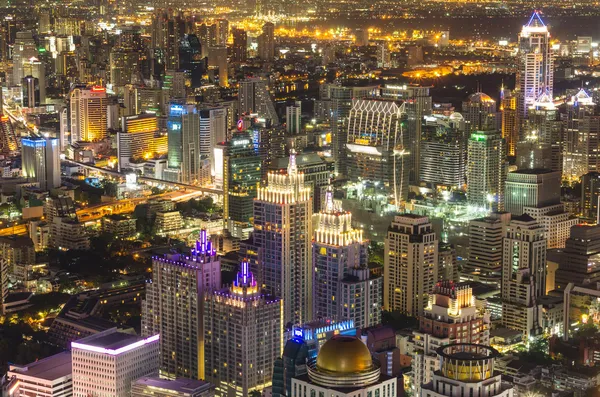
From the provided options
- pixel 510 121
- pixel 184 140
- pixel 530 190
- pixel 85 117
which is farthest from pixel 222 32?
pixel 530 190

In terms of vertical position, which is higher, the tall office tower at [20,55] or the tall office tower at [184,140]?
the tall office tower at [20,55]

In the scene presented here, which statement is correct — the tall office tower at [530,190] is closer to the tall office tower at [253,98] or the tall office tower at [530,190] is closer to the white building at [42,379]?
the white building at [42,379]

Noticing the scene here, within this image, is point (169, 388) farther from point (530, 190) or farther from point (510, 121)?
point (510, 121)

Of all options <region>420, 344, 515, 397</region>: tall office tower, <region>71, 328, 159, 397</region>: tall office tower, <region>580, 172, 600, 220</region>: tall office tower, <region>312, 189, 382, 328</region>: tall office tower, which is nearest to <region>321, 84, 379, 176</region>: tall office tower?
<region>580, 172, 600, 220</region>: tall office tower

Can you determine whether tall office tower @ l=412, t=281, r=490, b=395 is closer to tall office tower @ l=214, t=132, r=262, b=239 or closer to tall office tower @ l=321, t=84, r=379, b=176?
tall office tower @ l=214, t=132, r=262, b=239

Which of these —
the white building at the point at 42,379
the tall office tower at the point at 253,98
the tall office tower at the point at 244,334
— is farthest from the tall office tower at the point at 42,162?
the tall office tower at the point at 244,334

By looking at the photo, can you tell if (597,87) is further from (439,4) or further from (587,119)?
(439,4)

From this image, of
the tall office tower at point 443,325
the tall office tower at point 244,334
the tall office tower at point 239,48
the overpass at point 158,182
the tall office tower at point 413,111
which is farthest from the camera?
the tall office tower at point 239,48
